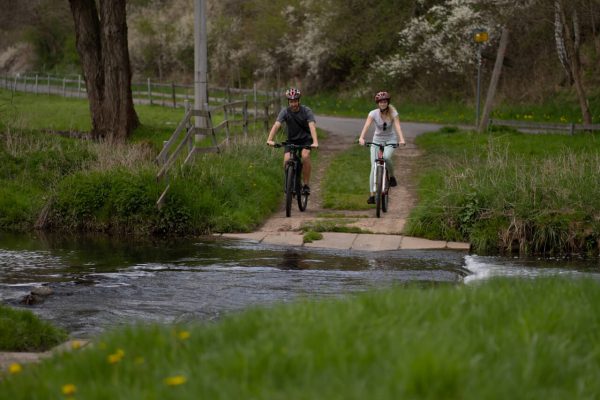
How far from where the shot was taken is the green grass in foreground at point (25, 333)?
7.46 meters

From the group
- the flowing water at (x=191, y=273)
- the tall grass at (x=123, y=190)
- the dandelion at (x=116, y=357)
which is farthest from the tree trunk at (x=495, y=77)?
the dandelion at (x=116, y=357)

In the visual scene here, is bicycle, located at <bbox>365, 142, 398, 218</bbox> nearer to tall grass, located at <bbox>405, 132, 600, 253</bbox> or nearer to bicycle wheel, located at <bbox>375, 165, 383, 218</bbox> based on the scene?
bicycle wheel, located at <bbox>375, 165, 383, 218</bbox>

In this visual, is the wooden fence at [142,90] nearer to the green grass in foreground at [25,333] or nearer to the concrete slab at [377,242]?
the concrete slab at [377,242]

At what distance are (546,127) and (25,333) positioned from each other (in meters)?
21.4

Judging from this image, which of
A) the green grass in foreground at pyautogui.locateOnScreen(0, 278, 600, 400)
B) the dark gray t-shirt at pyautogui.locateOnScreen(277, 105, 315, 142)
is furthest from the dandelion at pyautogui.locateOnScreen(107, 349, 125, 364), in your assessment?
the dark gray t-shirt at pyautogui.locateOnScreen(277, 105, 315, 142)

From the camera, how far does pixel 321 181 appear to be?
19.6 meters

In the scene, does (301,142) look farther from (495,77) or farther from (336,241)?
(495,77)

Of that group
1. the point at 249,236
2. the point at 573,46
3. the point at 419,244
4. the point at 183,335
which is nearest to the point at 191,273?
the point at 249,236

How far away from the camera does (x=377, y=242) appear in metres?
14.1

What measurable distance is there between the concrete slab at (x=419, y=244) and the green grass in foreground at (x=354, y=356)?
697 cm

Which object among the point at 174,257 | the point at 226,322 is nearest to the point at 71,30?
the point at 174,257

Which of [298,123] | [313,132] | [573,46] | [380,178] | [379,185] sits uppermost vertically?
[573,46]

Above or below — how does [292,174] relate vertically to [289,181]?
above

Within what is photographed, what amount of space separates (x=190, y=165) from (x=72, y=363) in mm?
11358
